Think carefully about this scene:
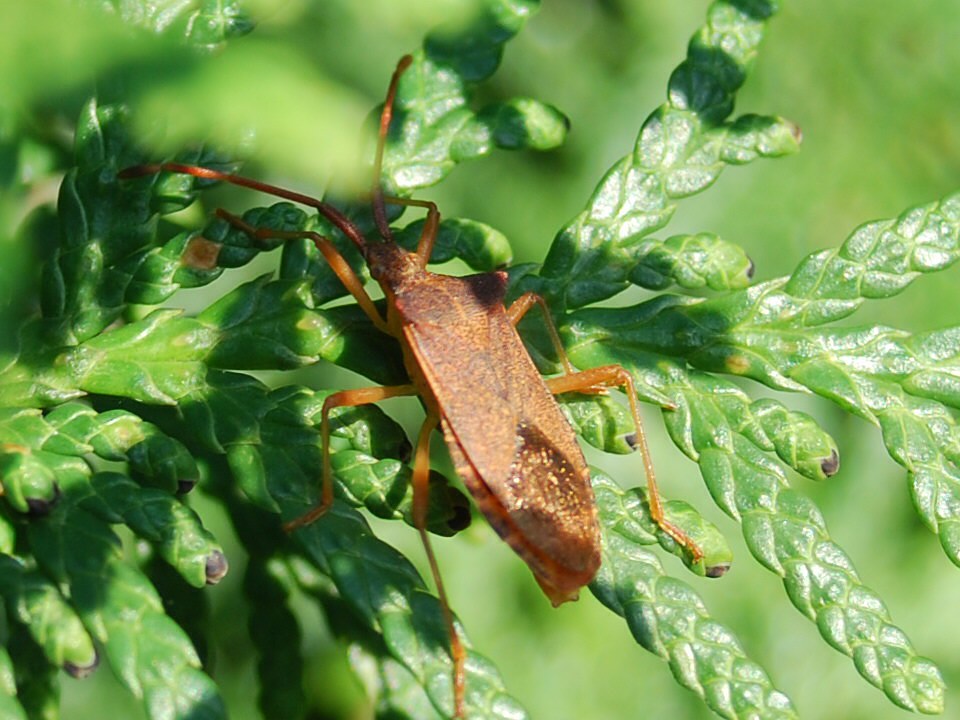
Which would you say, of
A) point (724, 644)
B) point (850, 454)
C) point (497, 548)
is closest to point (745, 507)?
point (724, 644)

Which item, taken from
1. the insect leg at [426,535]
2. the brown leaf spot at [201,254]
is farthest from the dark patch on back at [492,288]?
the brown leaf spot at [201,254]

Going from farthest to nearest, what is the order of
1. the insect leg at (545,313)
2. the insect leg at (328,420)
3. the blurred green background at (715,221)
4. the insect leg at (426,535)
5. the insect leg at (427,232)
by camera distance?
the blurred green background at (715,221), the insect leg at (427,232), the insect leg at (545,313), the insect leg at (328,420), the insect leg at (426,535)

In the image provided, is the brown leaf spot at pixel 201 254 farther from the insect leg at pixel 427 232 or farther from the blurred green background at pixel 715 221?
the blurred green background at pixel 715 221

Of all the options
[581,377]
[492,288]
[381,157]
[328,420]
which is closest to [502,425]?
[581,377]

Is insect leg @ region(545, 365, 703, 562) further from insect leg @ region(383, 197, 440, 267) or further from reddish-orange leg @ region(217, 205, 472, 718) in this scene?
insect leg @ region(383, 197, 440, 267)

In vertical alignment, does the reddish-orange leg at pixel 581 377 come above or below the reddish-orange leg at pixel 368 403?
above

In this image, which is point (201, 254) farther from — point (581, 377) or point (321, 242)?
point (581, 377)

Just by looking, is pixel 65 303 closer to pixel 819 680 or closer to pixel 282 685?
pixel 282 685
